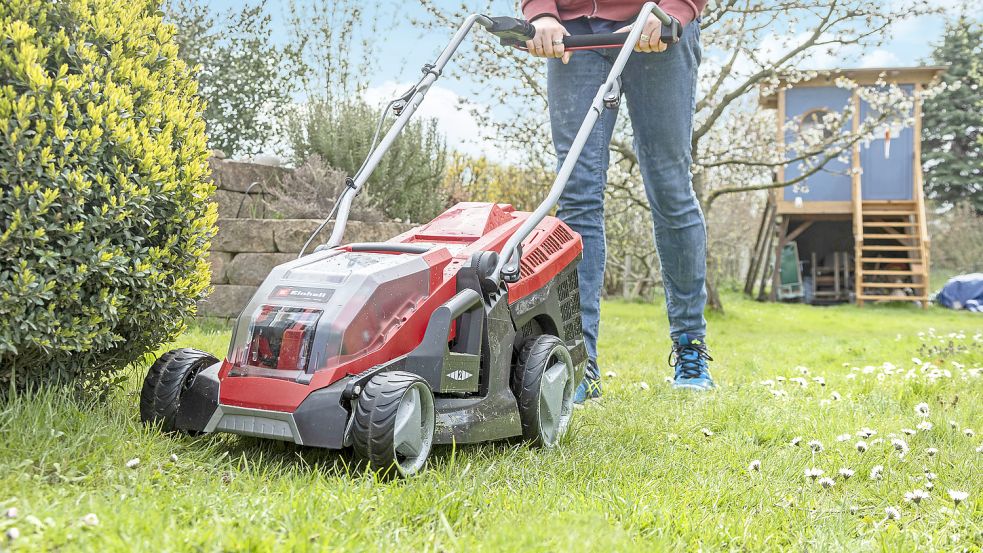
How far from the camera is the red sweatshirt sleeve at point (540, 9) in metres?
3.03

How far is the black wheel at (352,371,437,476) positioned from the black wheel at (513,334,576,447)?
43 centimetres

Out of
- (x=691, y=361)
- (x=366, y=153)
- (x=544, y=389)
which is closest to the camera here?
(x=544, y=389)

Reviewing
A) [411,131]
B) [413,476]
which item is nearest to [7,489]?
[413,476]

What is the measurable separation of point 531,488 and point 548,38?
5.32ft

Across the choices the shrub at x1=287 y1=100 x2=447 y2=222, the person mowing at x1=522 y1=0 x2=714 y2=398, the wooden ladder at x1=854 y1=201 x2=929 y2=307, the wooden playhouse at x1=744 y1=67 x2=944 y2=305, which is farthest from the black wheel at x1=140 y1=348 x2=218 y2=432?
the wooden ladder at x1=854 y1=201 x2=929 y2=307

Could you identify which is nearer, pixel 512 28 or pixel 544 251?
pixel 544 251

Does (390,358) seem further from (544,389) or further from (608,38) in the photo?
(608,38)

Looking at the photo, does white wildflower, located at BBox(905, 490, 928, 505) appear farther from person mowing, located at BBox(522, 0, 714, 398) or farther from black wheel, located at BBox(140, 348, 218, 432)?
black wheel, located at BBox(140, 348, 218, 432)

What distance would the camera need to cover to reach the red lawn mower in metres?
1.87

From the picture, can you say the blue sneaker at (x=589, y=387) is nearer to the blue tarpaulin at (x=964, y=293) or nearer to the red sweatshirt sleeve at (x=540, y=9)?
the red sweatshirt sleeve at (x=540, y=9)

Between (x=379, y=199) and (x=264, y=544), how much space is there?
510cm

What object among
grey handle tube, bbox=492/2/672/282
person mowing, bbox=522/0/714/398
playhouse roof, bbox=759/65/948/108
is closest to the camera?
grey handle tube, bbox=492/2/672/282

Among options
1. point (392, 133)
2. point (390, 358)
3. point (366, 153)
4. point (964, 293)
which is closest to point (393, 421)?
point (390, 358)

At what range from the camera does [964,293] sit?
1394 cm
